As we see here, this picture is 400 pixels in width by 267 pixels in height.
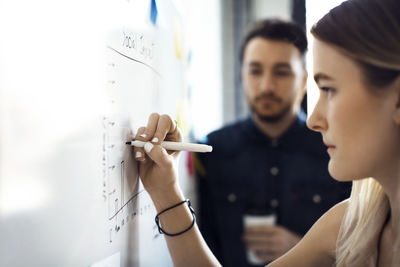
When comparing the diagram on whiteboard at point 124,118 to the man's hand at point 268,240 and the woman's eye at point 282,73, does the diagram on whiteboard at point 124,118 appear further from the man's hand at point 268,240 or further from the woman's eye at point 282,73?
the woman's eye at point 282,73

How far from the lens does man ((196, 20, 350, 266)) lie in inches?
58.0

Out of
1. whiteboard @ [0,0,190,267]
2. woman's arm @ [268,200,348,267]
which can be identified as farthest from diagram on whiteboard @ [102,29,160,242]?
woman's arm @ [268,200,348,267]

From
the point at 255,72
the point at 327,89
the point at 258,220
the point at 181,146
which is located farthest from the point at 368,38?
the point at 255,72

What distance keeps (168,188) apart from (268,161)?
0.85 meters

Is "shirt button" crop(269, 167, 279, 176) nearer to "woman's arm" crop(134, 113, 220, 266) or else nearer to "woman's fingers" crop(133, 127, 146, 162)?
"woman's arm" crop(134, 113, 220, 266)

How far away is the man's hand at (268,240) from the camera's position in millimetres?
1354

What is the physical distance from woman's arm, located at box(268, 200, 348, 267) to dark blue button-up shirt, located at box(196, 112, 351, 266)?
64 centimetres

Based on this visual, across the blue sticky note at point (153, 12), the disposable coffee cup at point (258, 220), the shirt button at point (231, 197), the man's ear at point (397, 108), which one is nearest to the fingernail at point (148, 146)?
the blue sticky note at point (153, 12)

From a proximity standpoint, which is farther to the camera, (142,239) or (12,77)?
(142,239)

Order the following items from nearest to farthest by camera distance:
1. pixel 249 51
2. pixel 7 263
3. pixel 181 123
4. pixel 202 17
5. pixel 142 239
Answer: pixel 7 263
pixel 142 239
pixel 181 123
pixel 202 17
pixel 249 51

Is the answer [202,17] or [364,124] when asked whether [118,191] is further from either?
[202,17]

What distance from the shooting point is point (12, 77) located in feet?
1.37

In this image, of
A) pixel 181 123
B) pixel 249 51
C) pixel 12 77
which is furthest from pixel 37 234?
pixel 249 51

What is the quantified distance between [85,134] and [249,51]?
1.17m
